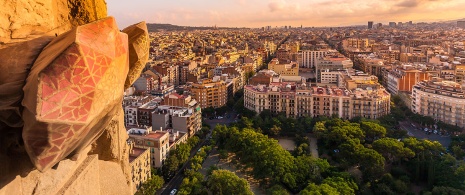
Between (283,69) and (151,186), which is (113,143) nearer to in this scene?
(151,186)

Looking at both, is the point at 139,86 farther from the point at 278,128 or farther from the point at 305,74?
the point at 305,74

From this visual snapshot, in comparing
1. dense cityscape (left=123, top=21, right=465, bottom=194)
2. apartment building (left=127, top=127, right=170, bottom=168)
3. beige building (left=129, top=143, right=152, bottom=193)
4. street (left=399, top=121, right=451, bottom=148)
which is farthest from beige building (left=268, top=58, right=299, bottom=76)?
beige building (left=129, top=143, right=152, bottom=193)

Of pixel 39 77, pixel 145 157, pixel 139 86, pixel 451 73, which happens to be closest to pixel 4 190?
pixel 39 77

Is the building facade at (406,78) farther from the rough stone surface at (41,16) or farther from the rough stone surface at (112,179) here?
the rough stone surface at (41,16)

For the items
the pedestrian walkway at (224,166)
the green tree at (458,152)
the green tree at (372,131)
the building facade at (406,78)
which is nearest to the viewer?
the pedestrian walkway at (224,166)

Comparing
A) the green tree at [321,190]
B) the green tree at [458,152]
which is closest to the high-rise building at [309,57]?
the green tree at [458,152]

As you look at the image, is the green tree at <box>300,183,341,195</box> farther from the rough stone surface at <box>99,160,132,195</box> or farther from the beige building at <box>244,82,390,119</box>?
the beige building at <box>244,82,390,119</box>

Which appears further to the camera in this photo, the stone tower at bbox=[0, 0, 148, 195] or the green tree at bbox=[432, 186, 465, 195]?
the green tree at bbox=[432, 186, 465, 195]
